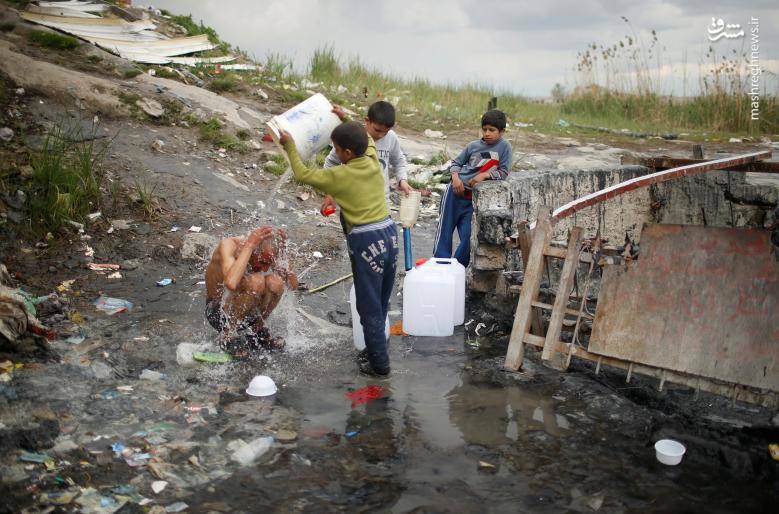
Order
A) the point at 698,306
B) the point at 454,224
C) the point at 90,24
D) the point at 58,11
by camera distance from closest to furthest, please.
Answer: the point at 698,306, the point at 454,224, the point at 58,11, the point at 90,24

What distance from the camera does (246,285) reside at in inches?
160

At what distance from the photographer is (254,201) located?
698cm

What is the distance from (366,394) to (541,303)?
117 centimetres

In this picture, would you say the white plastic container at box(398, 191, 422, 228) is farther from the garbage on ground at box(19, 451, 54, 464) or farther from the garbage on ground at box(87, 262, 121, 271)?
the garbage on ground at box(19, 451, 54, 464)

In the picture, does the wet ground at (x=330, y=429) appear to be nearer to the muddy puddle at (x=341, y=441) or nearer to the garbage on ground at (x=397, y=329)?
the muddy puddle at (x=341, y=441)

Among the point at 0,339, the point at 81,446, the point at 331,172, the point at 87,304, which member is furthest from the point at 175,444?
the point at 87,304

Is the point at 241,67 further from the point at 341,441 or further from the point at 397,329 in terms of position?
the point at 341,441

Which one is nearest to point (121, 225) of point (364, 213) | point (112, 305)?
point (112, 305)

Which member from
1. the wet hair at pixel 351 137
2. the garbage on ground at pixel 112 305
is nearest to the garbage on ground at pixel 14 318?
the garbage on ground at pixel 112 305

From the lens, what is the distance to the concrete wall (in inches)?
206

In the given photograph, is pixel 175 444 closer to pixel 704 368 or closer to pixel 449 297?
pixel 449 297

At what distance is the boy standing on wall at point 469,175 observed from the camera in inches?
211

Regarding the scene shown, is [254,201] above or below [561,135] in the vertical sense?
below

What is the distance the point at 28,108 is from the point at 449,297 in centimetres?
492
